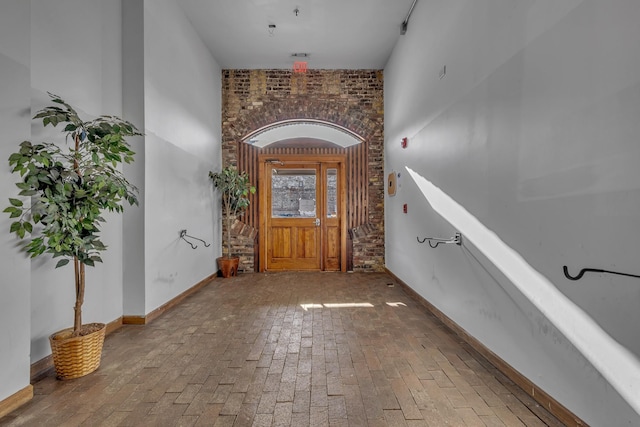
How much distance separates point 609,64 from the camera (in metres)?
1.37

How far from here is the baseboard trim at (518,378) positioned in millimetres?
1618

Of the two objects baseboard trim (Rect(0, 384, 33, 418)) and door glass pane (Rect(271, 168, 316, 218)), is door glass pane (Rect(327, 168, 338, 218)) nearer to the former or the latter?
door glass pane (Rect(271, 168, 316, 218))

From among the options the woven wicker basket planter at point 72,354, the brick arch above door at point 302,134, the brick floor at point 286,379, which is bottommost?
the brick floor at point 286,379

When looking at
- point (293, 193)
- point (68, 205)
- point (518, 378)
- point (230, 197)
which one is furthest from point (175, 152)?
point (518, 378)

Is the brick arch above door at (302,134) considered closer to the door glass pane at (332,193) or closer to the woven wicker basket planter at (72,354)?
the door glass pane at (332,193)

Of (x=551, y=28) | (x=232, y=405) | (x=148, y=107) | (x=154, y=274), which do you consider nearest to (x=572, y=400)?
(x=232, y=405)

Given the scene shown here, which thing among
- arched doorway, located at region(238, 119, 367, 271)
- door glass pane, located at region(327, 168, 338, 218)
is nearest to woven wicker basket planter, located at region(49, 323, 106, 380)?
arched doorway, located at region(238, 119, 367, 271)

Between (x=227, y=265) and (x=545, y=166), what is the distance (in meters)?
4.76

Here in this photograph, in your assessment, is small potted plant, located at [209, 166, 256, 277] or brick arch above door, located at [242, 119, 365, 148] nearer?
small potted plant, located at [209, 166, 256, 277]

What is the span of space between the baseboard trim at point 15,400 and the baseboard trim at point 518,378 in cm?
301

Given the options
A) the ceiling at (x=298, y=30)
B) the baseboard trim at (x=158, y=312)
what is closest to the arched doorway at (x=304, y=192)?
the ceiling at (x=298, y=30)

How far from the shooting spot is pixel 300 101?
18.8 ft

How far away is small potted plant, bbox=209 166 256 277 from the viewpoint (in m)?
5.35

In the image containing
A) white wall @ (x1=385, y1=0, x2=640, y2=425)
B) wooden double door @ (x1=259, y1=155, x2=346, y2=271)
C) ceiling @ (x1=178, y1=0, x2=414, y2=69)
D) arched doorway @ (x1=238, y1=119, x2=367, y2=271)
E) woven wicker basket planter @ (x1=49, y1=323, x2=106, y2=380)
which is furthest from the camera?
wooden double door @ (x1=259, y1=155, x2=346, y2=271)
